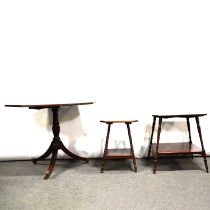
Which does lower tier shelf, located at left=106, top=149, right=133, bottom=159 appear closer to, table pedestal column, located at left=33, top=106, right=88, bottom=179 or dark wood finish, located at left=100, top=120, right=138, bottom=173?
dark wood finish, located at left=100, top=120, right=138, bottom=173

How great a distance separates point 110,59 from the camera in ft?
10.3

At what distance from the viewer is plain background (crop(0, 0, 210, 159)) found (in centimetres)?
312

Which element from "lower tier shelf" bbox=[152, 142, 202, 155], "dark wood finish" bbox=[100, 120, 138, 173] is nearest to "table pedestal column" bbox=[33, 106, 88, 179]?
"dark wood finish" bbox=[100, 120, 138, 173]

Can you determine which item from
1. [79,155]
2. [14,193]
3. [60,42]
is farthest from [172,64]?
[14,193]

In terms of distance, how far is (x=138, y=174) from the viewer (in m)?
2.62

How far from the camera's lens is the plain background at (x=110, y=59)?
3115 millimetres

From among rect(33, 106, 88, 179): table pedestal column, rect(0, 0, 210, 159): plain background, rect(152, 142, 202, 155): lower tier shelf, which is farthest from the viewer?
rect(0, 0, 210, 159): plain background

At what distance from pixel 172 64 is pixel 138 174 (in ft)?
4.31

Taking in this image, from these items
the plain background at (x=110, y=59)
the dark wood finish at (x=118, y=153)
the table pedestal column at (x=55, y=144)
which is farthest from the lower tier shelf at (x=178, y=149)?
the table pedestal column at (x=55, y=144)

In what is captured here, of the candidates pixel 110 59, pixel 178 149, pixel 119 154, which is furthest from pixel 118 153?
pixel 110 59

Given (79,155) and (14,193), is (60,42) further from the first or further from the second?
(14,193)

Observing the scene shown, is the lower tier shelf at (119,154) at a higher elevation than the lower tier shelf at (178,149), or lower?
lower

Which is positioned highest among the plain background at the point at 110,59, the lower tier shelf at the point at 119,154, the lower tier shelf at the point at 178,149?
the plain background at the point at 110,59

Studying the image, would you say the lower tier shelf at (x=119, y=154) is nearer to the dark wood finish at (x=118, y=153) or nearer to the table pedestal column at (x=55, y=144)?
the dark wood finish at (x=118, y=153)
